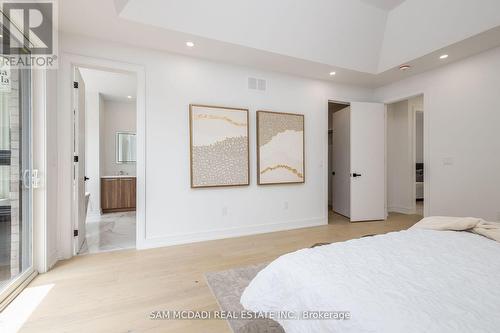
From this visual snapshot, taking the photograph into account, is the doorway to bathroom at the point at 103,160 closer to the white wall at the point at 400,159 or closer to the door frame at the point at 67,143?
the door frame at the point at 67,143

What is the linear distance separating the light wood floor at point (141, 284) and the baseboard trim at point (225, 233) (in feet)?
0.39

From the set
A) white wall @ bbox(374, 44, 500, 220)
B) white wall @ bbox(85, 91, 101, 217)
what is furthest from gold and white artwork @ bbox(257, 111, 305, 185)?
white wall @ bbox(85, 91, 101, 217)

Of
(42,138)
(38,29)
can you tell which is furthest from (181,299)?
(38,29)

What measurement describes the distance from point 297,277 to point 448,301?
57cm

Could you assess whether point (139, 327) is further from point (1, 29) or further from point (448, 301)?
point (1, 29)

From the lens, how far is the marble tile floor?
304 cm

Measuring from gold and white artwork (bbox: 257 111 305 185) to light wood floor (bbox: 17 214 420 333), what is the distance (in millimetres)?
973

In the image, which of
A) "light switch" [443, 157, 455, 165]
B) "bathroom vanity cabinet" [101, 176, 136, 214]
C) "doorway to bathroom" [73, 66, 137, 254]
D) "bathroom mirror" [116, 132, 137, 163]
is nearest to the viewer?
"doorway to bathroom" [73, 66, 137, 254]

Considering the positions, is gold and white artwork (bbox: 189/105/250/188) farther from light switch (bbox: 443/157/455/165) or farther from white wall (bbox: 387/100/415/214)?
white wall (bbox: 387/100/415/214)

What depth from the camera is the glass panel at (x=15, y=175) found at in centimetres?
190

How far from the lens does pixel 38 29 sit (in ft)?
7.31

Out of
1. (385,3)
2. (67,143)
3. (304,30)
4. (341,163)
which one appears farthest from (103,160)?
(385,3)

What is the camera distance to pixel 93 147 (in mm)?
4863

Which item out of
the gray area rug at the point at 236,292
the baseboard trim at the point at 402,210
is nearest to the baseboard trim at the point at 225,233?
the gray area rug at the point at 236,292
